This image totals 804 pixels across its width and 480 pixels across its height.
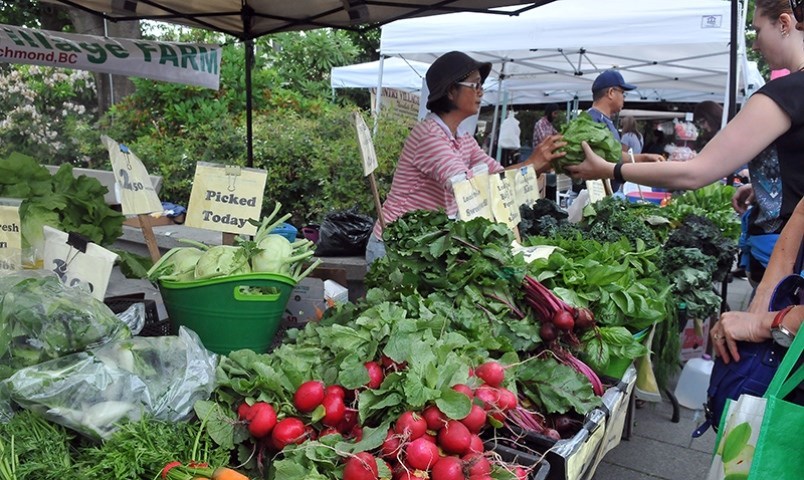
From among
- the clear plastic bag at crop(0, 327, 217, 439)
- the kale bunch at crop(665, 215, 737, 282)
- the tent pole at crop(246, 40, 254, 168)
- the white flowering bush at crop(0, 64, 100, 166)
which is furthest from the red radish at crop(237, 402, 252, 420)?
the white flowering bush at crop(0, 64, 100, 166)

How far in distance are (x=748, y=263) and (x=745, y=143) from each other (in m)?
0.96

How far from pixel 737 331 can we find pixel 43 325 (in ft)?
7.06

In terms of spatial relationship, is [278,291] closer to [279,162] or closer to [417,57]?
[279,162]

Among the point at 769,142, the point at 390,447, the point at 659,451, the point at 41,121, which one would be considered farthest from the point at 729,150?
the point at 41,121

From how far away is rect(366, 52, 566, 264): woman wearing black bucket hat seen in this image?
132 inches

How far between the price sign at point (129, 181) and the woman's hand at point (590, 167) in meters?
2.38

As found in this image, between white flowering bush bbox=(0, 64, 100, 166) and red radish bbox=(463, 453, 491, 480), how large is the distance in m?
9.84

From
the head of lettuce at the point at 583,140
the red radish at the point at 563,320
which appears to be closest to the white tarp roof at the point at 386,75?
the head of lettuce at the point at 583,140

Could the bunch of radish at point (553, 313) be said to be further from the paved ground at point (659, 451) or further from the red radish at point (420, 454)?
the paved ground at point (659, 451)

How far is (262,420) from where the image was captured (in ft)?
5.39

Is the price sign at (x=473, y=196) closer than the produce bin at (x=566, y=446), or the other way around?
the produce bin at (x=566, y=446)

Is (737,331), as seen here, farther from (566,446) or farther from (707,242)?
(707,242)

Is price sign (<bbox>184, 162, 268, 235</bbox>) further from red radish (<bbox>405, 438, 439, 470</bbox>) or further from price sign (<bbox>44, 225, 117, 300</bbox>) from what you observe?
red radish (<bbox>405, 438, 439, 470</bbox>)

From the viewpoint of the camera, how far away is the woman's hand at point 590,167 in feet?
11.1
